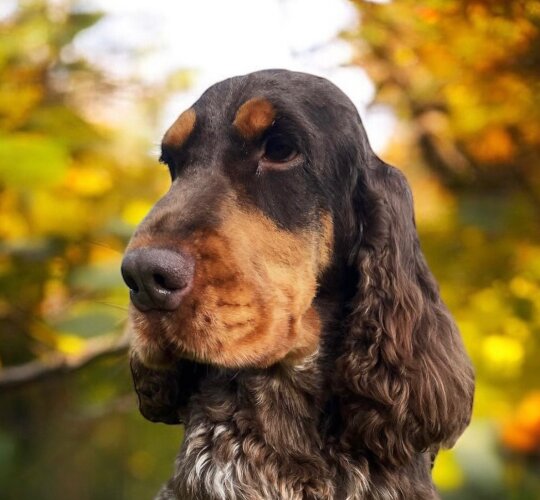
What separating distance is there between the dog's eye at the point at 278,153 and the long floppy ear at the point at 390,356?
296mm

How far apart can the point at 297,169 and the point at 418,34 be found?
5.97ft

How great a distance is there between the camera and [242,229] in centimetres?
266

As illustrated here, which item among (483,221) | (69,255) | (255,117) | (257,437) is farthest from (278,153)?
(69,255)

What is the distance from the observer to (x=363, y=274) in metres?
2.97

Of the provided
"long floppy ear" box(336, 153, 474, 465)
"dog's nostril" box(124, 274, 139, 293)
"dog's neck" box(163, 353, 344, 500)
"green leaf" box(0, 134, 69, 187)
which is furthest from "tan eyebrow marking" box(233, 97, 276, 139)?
"green leaf" box(0, 134, 69, 187)

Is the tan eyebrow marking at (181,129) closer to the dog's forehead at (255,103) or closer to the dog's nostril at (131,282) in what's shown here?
the dog's forehead at (255,103)

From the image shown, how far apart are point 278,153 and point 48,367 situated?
9.53 ft

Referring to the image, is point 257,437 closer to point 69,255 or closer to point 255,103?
point 255,103

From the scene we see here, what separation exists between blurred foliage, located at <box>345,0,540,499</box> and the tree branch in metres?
1.88

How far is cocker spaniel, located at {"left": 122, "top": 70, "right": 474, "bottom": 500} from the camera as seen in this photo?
271 centimetres

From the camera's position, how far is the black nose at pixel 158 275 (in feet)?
8.01

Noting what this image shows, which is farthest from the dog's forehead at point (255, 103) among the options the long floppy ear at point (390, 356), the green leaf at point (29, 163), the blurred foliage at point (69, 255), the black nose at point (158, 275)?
the blurred foliage at point (69, 255)

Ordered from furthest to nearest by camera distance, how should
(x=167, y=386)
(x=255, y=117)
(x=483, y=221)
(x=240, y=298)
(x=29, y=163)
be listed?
(x=483, y=221) < (x=29, y=163) < (x=167, y=386) < (x=255, y=117) < (x=240, y=298)

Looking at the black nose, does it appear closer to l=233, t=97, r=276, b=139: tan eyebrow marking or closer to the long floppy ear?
l=233, t=97, r=276, b=139: tan eyebrow marking
